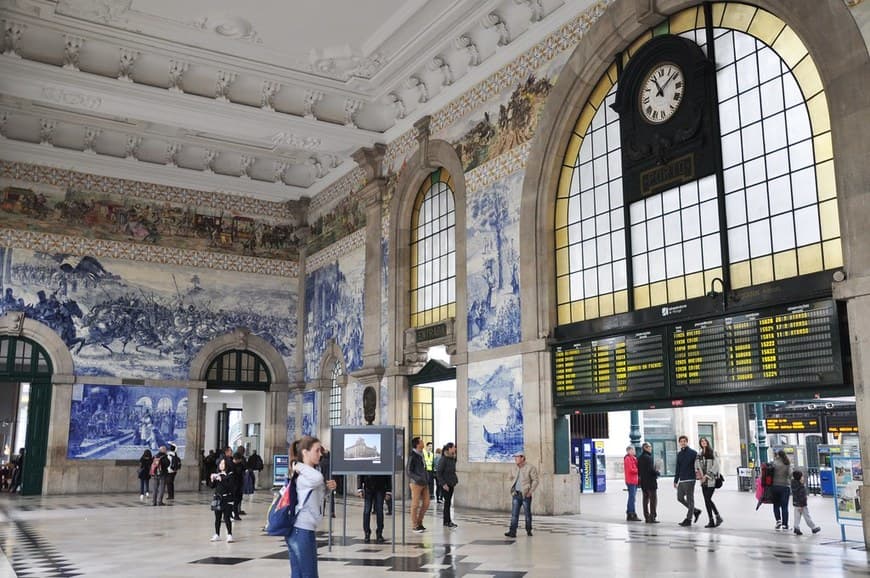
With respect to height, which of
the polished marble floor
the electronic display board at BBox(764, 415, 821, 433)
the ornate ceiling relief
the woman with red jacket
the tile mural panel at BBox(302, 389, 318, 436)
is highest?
the ornate ceiling relief

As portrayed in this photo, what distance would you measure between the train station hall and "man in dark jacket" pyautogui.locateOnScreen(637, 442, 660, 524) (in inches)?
5.1

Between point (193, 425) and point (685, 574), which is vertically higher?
point (193, 425)

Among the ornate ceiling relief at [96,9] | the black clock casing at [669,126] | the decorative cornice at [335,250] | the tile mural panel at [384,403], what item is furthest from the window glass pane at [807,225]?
the decorative cornice at [335,250]

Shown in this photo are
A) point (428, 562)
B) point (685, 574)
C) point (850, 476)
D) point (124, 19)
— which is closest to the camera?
point (685, 574)

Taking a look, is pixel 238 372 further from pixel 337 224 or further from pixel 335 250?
pixel 337 224

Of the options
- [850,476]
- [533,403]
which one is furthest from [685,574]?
[533,403]

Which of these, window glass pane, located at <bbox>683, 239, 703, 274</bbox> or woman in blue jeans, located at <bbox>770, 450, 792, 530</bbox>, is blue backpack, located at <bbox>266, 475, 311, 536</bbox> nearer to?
window glass pane, located at <bbox>683, 239, 703, 274</bbox>

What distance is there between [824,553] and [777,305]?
10.8ft

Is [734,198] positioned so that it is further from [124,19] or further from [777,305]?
[124,19]

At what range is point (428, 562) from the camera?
9617mm

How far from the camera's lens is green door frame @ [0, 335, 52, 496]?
23.4 m

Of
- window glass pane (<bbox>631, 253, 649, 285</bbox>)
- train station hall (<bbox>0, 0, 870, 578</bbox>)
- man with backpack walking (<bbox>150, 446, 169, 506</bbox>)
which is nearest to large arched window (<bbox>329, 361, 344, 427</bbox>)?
train station hall (<bbox>0, 0, 870, 578</bbox>)

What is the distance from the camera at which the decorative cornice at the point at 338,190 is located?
24.8 metres

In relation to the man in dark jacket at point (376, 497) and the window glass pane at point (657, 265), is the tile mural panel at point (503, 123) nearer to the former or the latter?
the window glass pane at point (657, 265)
